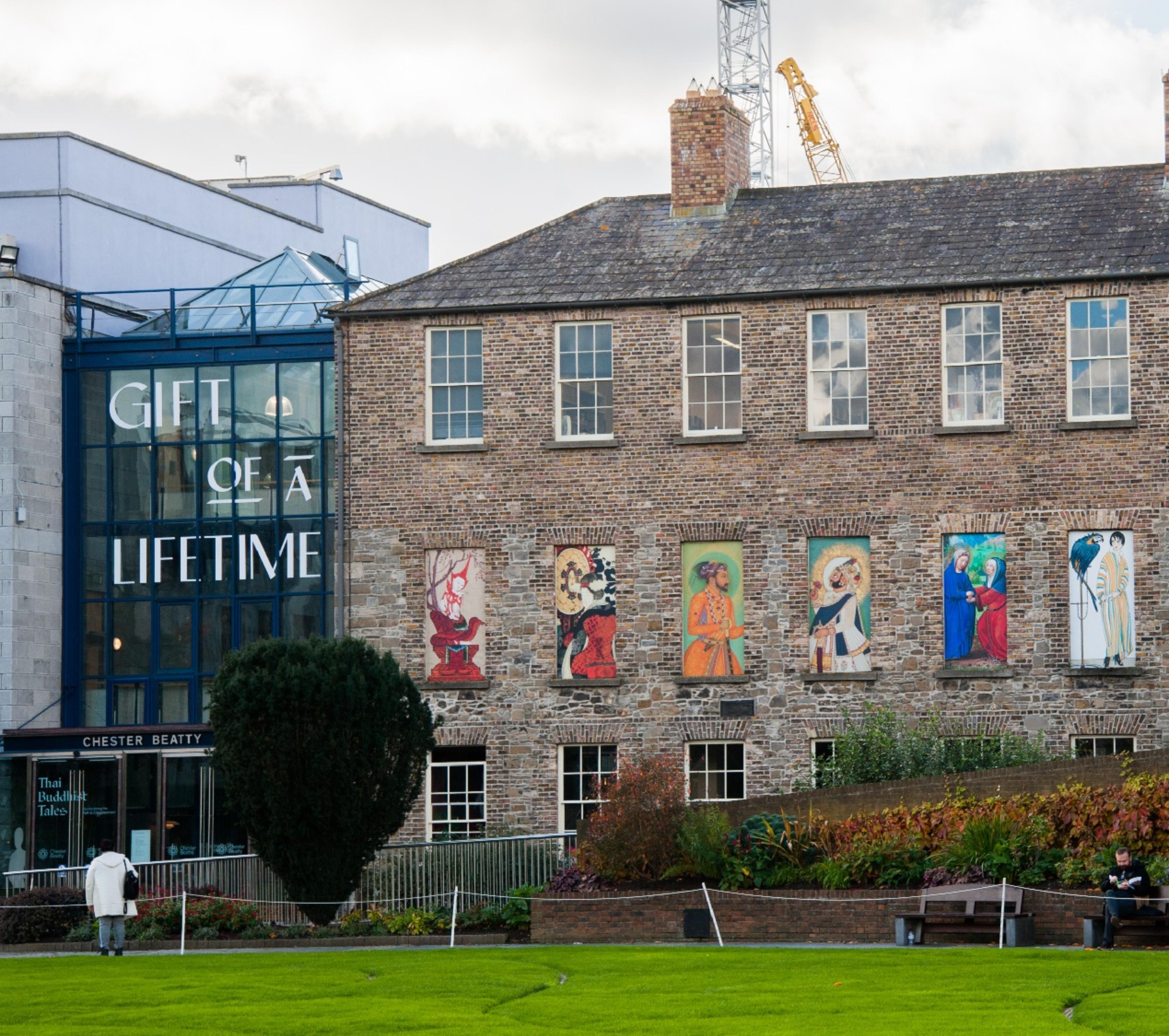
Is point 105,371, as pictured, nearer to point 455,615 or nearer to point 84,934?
point 455,615

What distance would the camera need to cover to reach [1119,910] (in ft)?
76.8

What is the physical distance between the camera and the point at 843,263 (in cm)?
3534

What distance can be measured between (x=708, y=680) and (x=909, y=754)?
4.15m

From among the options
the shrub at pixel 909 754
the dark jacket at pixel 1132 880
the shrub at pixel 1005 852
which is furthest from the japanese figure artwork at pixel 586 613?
the dark jacket at pixel 1132 880

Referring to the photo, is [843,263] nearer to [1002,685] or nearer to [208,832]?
[1002,685]

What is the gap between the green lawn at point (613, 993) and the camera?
1716 cm

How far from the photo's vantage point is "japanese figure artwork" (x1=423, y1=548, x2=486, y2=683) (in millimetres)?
35375

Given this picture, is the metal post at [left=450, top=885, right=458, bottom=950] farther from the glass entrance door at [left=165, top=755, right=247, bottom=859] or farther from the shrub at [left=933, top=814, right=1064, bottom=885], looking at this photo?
the glass entrance door at [left=165, top=755, right=247, bottom=859]

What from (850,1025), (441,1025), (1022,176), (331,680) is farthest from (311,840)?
(1022,176)

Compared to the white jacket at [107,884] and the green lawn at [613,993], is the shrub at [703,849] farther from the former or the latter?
the white jacket at [107,884]

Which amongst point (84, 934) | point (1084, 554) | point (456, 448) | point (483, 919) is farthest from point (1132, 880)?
point (456, 448)

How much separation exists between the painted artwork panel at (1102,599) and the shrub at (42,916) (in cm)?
1590

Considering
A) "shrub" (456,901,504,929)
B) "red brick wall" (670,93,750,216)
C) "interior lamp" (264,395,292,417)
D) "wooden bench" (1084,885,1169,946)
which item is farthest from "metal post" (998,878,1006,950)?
"interior lamp" (264,395,292,417)

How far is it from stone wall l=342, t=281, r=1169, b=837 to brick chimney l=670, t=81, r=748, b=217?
3.16 metres
